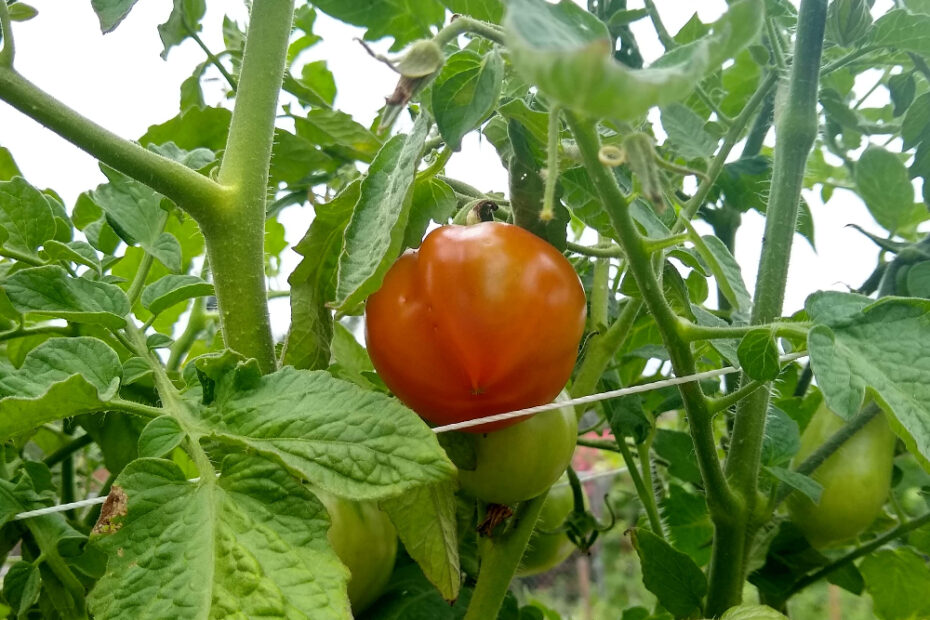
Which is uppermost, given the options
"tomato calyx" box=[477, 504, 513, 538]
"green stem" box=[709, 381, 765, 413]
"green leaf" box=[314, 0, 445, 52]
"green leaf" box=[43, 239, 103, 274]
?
"green leaf" box=[314, 0, 445, 52]

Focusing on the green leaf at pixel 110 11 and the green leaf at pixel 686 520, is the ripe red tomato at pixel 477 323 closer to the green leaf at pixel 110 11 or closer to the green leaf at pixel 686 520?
the green leaf at pixel 110 11

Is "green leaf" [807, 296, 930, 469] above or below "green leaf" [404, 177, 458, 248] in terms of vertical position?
below

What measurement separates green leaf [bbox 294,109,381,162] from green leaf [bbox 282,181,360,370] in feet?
0.86

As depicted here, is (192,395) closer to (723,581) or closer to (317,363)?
(317,363)

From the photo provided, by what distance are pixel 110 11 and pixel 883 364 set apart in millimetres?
449

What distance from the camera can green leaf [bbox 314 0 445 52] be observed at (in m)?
0.59

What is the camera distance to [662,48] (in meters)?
0.71

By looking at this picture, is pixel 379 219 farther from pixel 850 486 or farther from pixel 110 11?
pixel 850 486

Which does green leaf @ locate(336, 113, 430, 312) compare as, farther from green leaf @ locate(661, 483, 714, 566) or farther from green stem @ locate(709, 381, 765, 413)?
green leaf @ locate(661, 483, 714, 566)

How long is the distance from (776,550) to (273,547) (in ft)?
1.71

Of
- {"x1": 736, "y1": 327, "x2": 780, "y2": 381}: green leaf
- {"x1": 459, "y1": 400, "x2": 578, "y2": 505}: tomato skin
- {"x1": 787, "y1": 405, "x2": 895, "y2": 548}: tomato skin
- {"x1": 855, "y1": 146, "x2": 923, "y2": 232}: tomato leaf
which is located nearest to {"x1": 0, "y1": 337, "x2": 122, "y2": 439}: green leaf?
{"x1": 459, "y1": 400, "x2": 578, "y2": 505}: tomato skin

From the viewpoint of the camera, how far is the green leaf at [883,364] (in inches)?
14.4

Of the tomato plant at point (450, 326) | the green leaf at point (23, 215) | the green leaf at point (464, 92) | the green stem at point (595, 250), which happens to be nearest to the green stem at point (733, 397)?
the tomato plant at point (450, 326)

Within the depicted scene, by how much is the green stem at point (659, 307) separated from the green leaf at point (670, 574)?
0.04 meters
